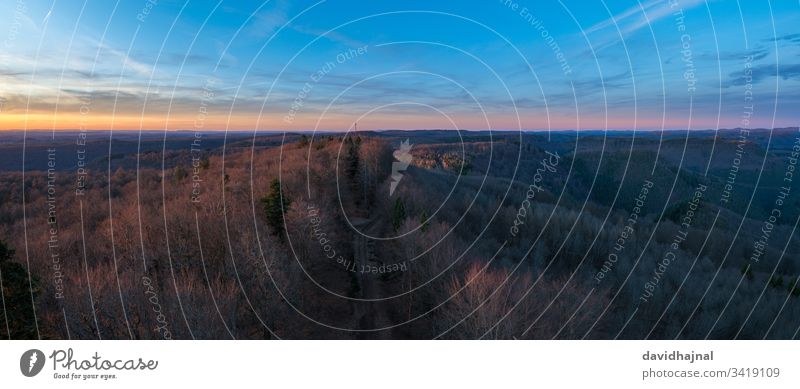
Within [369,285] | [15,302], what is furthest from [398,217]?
[15,302]

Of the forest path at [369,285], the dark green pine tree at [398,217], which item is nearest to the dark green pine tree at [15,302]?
the forest path at [369,285]

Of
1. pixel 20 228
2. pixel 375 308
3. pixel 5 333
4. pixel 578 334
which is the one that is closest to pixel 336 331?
pixel 375 308

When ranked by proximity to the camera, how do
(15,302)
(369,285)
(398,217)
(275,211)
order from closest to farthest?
(15,302) < (369,285) < (275,211) < (398,217)

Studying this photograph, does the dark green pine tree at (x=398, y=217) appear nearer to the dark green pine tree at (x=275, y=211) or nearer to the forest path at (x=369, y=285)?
the forest path at (x=369, y=285)

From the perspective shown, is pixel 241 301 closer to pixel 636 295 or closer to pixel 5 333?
pixel 5 333

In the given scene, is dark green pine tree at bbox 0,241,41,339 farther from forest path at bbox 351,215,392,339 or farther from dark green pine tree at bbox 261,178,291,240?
dark green pine tree at bbox 261,178,291,240

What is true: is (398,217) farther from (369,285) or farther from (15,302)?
(15,302)

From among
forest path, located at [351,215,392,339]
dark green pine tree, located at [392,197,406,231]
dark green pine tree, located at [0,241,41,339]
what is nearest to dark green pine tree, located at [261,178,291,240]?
forest path, located at [351,215,392,339]
